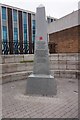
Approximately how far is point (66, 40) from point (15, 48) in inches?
164

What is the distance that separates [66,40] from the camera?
423 inches

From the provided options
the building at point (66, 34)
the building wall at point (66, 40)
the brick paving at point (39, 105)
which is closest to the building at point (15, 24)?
the building at point (66, 34)

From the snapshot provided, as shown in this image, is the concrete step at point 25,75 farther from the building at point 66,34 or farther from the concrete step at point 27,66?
the building at point 66,34

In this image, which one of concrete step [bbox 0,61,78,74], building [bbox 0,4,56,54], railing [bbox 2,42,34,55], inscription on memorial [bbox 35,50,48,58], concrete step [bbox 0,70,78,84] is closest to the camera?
inscription on memorial [bbox 35,50,48,58]

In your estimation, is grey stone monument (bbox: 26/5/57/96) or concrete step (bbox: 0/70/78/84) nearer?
grey stone monument (bbox: 26/5/57/96)

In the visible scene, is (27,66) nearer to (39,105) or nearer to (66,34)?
(39,105)

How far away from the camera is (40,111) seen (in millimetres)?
3498

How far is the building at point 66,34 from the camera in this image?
9.49 meters

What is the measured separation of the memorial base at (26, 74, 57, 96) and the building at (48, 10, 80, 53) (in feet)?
17.0

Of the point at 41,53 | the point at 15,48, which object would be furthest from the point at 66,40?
the point at 41,53

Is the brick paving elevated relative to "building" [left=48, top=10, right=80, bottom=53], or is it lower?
lower

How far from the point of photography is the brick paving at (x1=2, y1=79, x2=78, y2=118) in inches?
131

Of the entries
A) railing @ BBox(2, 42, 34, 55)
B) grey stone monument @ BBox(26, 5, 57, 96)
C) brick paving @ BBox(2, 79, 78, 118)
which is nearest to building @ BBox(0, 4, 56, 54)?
railing @ BBox(2, 42, 34, 55)

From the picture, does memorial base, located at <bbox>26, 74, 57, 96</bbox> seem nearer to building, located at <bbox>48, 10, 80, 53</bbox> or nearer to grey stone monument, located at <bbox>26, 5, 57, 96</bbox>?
grey stone monument, located at <bbox>26, 5, 57, 96</bbox>
